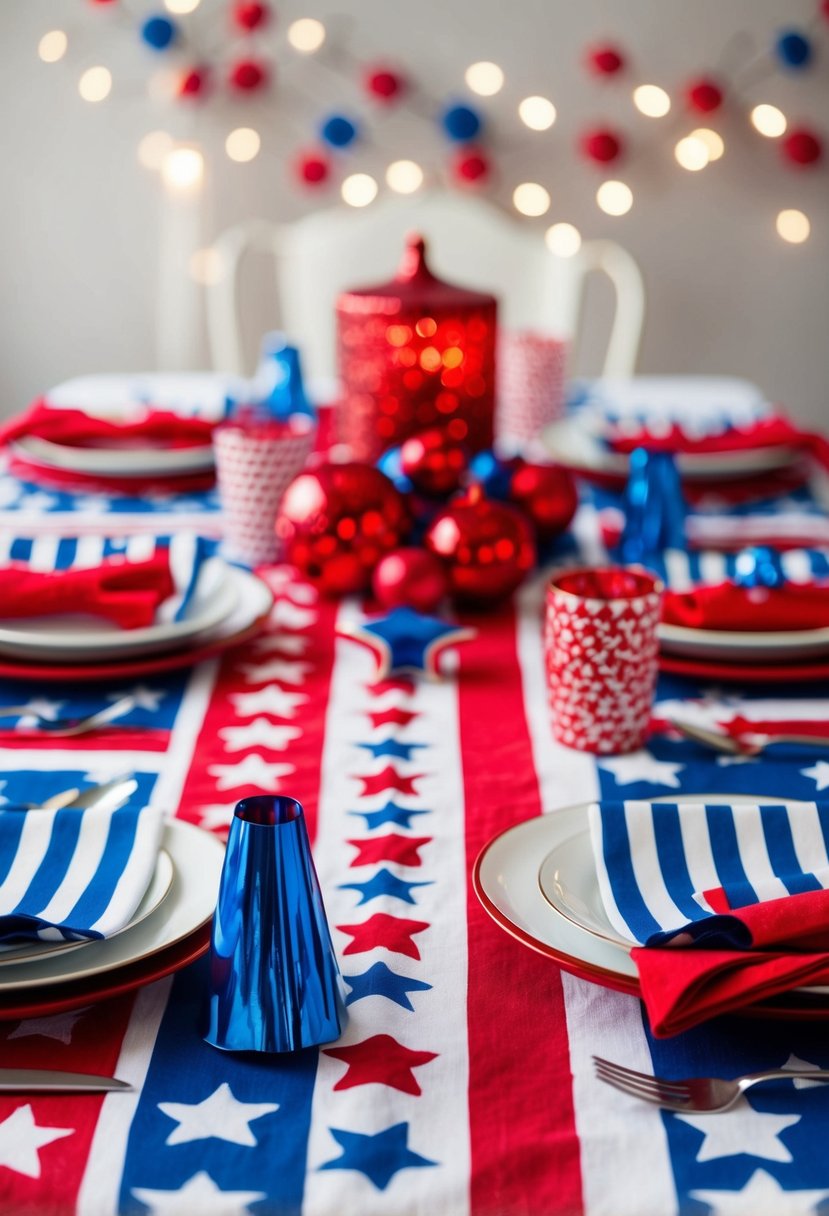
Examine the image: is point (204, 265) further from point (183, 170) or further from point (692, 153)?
point (692, 153)

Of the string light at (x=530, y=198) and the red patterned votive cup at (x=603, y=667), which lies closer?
the red patterned votive cup at (x=603, y=667)

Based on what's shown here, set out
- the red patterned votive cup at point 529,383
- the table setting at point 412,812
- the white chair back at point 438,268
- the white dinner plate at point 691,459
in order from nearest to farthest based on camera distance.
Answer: the table setting at point 412,812
the white dinner plate at point 691,459
the red patterned votive cup at point 529,383
the white chair back at point 438,268

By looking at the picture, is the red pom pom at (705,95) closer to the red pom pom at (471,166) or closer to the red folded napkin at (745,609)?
the red pom pom at (471,166)

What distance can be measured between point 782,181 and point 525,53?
26.2 inches

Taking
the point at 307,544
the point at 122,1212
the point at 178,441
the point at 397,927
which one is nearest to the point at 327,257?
the point at 178,441

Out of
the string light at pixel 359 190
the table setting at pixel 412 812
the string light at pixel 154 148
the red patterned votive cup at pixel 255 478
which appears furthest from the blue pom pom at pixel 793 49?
the red patterned votive cup at pixel 255 478

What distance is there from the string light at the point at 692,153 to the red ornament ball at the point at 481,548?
215 centimetres

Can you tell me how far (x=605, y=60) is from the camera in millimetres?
2914

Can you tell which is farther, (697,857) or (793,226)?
(793,226)

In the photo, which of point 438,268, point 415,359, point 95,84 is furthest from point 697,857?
point 95,84

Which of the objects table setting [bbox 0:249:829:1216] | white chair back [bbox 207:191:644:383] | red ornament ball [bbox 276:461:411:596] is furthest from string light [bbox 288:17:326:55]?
red ornament ball [bbox 276:461:411:596]

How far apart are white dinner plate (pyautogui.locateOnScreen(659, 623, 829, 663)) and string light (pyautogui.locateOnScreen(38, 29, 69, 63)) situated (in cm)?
251

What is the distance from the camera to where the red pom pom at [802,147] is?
9.74 ft

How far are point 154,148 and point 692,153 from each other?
1.25m
